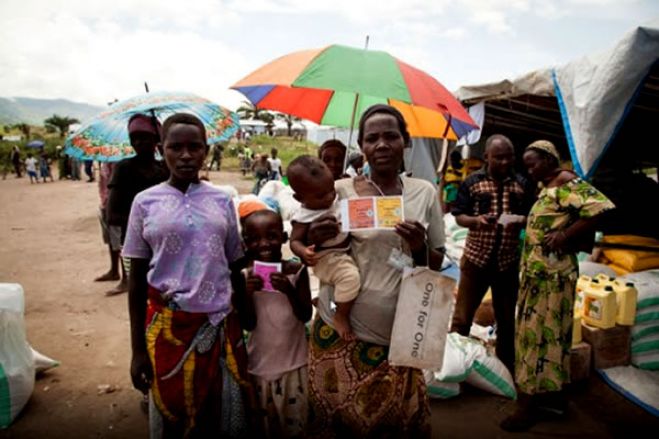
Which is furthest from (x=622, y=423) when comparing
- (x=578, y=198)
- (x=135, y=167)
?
(x=135, y=167)

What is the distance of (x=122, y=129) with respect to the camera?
3.55m

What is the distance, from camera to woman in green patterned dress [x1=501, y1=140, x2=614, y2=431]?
291 centimetres

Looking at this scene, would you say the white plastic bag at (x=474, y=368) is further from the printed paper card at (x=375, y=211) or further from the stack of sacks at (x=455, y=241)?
the stack of sacks at (x=455, y=241)

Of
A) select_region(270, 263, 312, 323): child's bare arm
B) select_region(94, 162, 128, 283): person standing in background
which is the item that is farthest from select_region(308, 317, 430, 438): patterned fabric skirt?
select_region(94, 162, 128, 283): person standing in background

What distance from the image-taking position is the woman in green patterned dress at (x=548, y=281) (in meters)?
2.91

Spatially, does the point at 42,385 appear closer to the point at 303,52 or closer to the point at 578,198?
the point at 303,52

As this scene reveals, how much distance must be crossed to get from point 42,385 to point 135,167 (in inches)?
80.5

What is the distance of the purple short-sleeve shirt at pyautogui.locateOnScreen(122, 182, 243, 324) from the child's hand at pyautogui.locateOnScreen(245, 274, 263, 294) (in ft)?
0.89

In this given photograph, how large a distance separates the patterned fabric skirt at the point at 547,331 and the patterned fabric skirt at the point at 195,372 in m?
2.16

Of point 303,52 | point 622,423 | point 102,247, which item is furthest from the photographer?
point 102,247

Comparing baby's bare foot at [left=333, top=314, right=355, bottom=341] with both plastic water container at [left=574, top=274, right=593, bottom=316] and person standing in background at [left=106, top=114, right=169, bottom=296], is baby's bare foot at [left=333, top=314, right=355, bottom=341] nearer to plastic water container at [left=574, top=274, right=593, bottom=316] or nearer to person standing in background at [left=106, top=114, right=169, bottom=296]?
person standing in background at [left=106, top=114, right=169, bottom=296]

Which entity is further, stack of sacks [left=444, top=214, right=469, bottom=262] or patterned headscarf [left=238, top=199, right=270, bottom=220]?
stack of sacks [left=444, top=214, right=469, bottom=262]

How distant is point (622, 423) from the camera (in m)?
3.08

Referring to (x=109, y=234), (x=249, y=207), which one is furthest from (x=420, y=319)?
(x=109, y=234)
